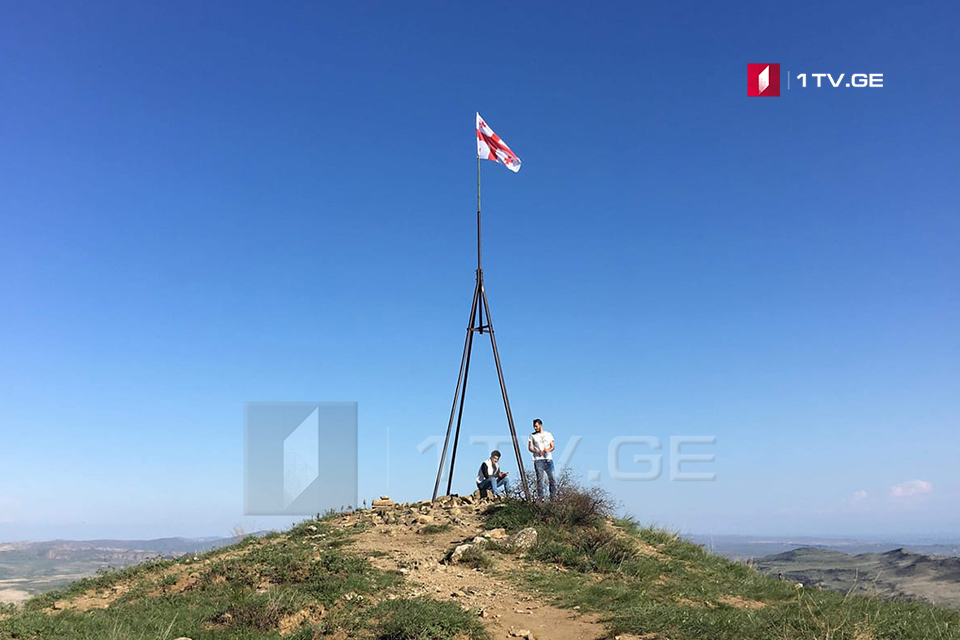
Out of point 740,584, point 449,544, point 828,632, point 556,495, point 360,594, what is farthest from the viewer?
point 556,495

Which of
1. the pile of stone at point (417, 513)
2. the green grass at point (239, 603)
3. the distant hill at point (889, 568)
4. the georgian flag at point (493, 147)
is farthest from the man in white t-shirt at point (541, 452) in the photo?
the distant hill at point (889, 568)

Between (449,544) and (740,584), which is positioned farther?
(449,544)

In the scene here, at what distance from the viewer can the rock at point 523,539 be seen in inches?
537

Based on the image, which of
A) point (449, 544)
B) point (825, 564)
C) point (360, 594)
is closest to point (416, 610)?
point (360, 594)

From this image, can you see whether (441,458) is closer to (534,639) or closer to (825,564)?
(534,639)

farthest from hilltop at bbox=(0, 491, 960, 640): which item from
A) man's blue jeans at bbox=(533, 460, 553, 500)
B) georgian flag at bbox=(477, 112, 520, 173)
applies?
georgian flag at bbox=(477, 112, 520, 173)

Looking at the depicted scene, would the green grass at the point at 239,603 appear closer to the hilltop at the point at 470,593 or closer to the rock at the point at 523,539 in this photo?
the hilltop at the point at 470,593

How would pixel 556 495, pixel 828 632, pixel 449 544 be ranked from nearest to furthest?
1. pixel 828 632
2. pixel 449 544
3. pixel 556 495

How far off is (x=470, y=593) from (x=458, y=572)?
3.63 ft

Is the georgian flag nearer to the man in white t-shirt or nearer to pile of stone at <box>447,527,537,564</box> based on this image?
the man in white t-shirt

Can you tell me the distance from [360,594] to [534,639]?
3170 millimetres

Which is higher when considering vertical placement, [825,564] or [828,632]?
[828,632]

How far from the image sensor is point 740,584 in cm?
1296

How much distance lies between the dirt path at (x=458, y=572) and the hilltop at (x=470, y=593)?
4 centimetres
